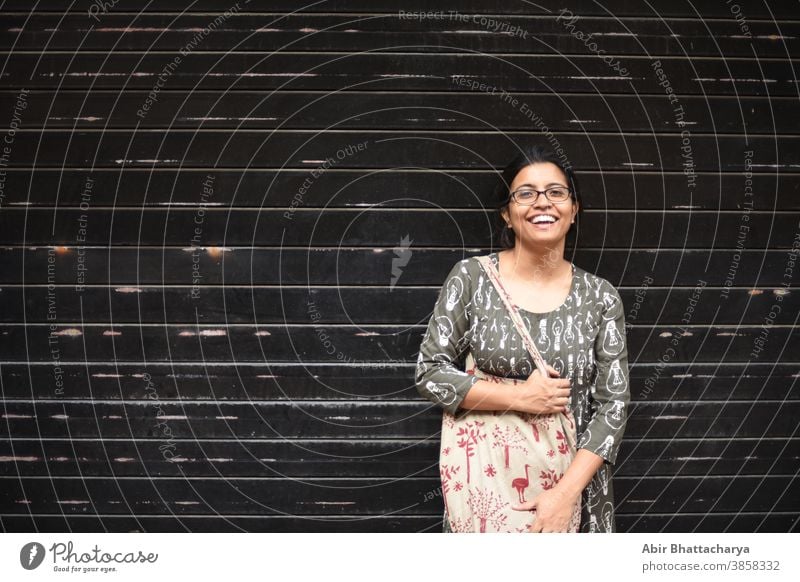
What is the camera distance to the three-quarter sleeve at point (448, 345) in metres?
2.18

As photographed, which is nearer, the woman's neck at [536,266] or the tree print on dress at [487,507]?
the tree print on dress at [487,507]

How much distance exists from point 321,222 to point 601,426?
1313 millimetres

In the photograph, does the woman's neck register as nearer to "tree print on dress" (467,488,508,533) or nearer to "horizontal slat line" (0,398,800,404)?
"tree print on dress" (467,488,508,533)

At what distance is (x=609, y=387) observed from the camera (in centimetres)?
221

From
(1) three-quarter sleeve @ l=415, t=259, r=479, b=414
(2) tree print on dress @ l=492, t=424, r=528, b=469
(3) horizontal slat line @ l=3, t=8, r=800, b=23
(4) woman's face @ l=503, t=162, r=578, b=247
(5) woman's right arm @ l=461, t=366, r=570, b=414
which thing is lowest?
(2) tree print on dress @ l=492, t=424, r=528, b=469

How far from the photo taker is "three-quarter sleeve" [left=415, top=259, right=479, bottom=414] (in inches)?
86.0

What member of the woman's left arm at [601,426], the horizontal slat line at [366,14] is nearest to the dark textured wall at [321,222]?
the horizontal slat line at [366,14]

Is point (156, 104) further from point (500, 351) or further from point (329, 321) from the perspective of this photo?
point (500, 351)

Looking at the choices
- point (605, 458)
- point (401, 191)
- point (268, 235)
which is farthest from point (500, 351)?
point (268, 235)

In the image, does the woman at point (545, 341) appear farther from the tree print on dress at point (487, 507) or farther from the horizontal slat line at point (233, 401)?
the horizontal slat line at point (233, 401)

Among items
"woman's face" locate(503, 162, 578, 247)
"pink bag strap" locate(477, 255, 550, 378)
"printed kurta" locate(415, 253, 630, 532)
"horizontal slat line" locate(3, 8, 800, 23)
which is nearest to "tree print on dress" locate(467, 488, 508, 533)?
"printed kurta" locate(415, 253, 630, 532)

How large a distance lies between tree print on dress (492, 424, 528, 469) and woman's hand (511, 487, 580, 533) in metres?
0.13

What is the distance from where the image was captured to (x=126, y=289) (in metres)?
2.88

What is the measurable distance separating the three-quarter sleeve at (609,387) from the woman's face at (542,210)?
0.83ft
